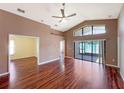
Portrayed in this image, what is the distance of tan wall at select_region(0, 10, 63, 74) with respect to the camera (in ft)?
17.2

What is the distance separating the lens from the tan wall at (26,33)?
17.2ft

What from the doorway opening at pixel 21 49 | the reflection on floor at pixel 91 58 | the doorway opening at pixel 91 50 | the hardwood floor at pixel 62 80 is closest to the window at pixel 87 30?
the doorway opening at pixel 91 50

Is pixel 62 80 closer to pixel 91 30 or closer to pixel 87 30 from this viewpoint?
pixel 91 30

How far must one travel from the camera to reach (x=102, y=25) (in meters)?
8.77

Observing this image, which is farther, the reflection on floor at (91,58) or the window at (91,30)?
the reflection on floor at (91,58)

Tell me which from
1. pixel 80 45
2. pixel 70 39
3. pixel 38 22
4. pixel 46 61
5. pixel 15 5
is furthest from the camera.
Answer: pixel 70 39

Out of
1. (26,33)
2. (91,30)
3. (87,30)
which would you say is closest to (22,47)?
(26,33)

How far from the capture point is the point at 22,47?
11305 millimetres

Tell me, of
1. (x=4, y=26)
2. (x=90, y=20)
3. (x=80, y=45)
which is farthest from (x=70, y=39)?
(x=4, y=26)

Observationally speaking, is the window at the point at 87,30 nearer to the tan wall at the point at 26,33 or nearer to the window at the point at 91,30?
the window at the point at 91,30

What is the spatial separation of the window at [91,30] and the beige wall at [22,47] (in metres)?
3.94

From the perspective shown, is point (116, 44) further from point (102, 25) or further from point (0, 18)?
point (0, 18)

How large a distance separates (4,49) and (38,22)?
3.13 metres

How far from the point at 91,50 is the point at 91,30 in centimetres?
159
